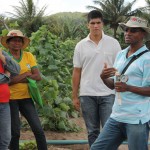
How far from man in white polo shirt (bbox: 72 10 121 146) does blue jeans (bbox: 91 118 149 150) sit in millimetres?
1106

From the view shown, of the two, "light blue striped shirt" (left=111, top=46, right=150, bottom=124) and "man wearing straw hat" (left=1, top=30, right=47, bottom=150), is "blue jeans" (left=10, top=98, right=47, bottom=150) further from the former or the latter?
"light blue striped shirt" (left=111, top=46, right=150, bottom=124)

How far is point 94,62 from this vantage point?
475 centimetres

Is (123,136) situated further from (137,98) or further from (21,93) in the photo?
(21,93)

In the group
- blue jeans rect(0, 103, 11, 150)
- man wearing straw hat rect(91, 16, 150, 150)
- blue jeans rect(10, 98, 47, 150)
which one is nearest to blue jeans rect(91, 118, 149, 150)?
man wearing straw hat rect(91, 16, 150, 150)

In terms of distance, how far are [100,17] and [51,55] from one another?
2269 mm

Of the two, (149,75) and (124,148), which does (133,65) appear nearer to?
(149,75)

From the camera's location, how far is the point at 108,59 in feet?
15.6

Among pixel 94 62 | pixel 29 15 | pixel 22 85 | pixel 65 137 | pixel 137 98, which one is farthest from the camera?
pixel 29 15

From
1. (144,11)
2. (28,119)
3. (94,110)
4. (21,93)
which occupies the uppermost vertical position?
(21,93)

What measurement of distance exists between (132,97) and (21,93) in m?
1.78

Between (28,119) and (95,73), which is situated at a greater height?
(95,73)

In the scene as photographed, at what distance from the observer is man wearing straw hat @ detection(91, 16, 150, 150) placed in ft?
11.1

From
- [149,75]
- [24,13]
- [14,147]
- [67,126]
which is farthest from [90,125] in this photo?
[24,13]

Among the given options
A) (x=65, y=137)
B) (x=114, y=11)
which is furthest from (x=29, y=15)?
(x=65, y=137)
